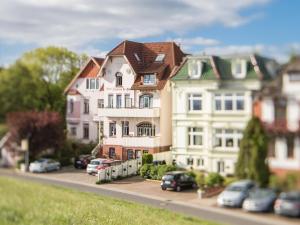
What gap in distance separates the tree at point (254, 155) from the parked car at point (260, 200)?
0.05 metres

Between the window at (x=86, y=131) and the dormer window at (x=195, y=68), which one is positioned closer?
the dormer window at (x=195, y=68)

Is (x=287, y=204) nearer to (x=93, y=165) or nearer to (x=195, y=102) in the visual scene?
(x=195, y=102)

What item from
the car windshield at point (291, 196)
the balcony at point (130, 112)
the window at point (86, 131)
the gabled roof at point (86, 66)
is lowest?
the car windshield at point (291, 196)

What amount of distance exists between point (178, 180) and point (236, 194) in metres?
0.55

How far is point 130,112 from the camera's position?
3.97m

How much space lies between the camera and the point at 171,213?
13.1 ft

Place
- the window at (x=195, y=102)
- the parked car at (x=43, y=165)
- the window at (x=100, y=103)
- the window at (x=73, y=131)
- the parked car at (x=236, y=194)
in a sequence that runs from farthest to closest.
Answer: the parked car at (x=43, y=165), the window at (x=73, y=131), the window at (x=100, y=103), the window at (x=195, y=102), the parked car at (x=236, y=194)

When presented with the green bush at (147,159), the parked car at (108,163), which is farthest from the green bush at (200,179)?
the parked car at (108,163)

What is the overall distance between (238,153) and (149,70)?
87 centimetres

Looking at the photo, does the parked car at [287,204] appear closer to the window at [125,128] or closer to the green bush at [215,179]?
the green bush at [215,179]

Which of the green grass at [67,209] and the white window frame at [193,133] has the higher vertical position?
the white window frame at [193,133]

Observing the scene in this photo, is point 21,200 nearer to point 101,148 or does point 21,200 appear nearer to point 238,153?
point 101,148

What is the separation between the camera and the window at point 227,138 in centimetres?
330

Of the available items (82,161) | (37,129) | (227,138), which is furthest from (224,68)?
(37,129)
